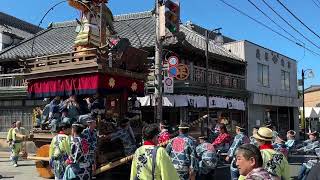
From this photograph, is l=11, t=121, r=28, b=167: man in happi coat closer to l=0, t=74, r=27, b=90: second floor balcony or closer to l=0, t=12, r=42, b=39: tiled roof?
l=0, t=74, r=27, b=90: second floor balcony

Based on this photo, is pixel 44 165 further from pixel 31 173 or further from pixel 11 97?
pixel 11 97

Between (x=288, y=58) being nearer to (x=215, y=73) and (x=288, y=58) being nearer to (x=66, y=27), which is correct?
(x=215, y=73)

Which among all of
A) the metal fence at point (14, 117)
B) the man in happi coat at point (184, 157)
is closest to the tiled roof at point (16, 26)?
the metal fence at point (14, 117)

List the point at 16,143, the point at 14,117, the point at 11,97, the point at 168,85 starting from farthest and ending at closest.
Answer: the point at 14,117
the point at 11,97
the point at 16,143
the point at 168,85

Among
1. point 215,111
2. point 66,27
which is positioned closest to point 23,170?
point 215,111

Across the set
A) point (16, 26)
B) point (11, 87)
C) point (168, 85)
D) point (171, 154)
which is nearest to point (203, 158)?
point (171, 154)

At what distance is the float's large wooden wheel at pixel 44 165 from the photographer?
39.3 ft

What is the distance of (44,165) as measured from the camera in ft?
40.5

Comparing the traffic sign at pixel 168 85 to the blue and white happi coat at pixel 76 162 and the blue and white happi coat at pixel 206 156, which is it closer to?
the blue and white happi coat at pixel 206 156

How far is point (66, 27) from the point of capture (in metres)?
30.1

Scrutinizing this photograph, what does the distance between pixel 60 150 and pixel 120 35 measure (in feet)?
56.9

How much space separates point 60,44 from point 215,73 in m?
9.68

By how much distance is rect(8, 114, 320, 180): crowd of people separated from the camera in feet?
12.3

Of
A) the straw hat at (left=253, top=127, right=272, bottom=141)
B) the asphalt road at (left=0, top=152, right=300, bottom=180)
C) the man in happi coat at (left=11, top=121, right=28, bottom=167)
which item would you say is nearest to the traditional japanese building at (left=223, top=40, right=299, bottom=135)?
the asphalt road at (left=0, top=152, right=300, bottom=180)
